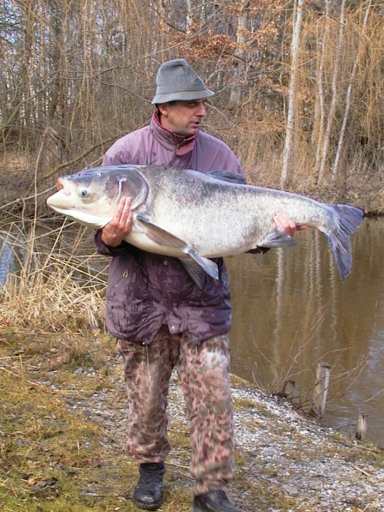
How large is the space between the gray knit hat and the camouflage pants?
1.06 meters

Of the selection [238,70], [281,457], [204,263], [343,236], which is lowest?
[281,457]

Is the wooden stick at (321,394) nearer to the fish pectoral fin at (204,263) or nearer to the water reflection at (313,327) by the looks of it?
the water reflection at (313,327)

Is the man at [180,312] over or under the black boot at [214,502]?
over

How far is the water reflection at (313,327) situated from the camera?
7637 mm

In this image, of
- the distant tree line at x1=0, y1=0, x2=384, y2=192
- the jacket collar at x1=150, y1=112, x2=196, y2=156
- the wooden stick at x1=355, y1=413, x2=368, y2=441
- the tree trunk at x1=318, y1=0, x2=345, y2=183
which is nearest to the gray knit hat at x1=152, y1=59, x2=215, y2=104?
the jacket collar at x1=150, y1=112, x2=196, y2=156

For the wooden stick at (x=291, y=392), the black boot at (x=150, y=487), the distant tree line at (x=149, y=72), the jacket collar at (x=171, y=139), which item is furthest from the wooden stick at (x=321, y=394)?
the distant tree line at (x=149, y=72)

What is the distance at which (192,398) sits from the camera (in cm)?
338

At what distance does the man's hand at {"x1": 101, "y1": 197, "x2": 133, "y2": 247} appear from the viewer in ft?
10.0

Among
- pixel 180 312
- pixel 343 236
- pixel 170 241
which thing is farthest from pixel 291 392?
pixel 170 241

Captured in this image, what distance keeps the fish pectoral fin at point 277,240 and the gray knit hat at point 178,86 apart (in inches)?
27.5

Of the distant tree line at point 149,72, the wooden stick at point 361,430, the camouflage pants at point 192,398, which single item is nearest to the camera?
the camouflage pants at point 192,398

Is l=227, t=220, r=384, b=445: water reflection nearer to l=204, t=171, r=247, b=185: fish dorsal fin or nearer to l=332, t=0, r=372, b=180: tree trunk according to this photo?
l=204, t=171, r=247, b=185: fish dorsal fin

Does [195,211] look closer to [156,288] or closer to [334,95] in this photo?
[156,288]

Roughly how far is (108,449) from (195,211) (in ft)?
6.03
